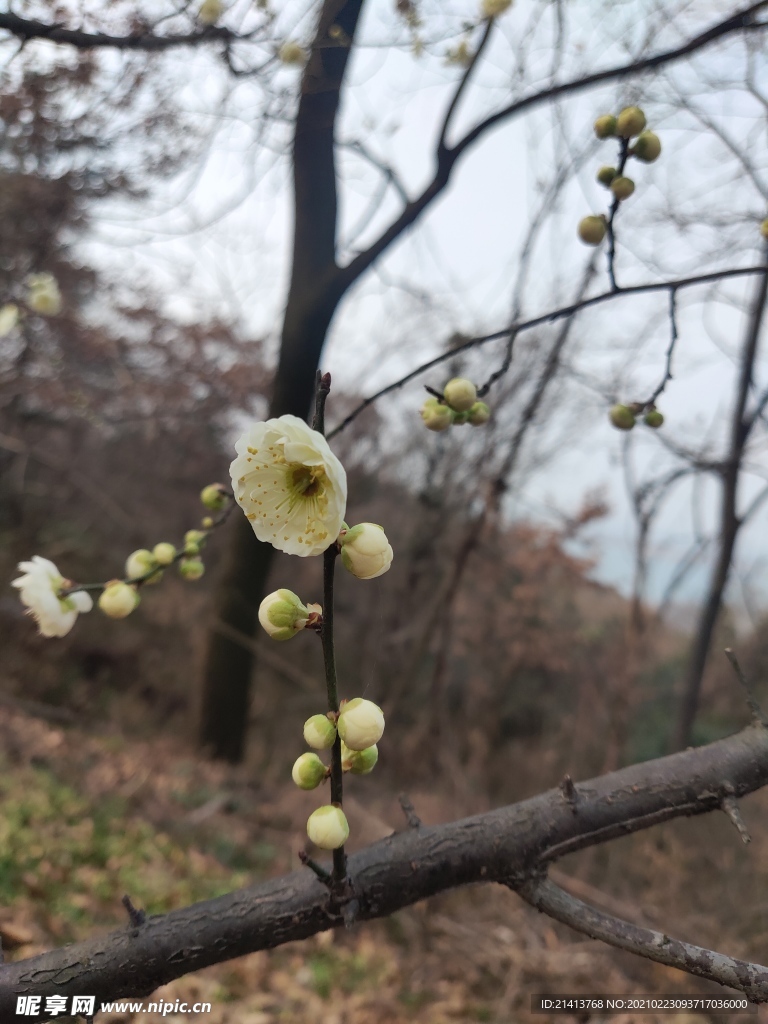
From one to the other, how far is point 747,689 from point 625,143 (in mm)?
932

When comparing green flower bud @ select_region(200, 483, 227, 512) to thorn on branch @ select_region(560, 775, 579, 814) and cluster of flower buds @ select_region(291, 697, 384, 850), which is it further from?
thorn on branch @ select_region(560, 775, 579, 814)

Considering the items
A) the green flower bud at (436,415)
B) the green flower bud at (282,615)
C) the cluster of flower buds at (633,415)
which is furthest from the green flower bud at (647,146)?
the green flower bud at (282,615)

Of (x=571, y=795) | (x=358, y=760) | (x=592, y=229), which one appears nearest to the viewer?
(x=358, y=760)

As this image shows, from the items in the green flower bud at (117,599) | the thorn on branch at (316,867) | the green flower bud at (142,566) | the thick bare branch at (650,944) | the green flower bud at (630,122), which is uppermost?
the green flower bud at (630,122)

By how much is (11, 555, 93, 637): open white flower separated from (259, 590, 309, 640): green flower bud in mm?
695

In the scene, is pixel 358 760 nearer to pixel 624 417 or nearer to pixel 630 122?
pixel 624 417

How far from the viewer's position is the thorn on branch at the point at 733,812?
0.83 m

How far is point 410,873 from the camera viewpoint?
3.12 feet

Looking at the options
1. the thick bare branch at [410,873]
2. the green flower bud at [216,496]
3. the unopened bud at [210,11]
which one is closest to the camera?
the thick bare branch at [410,873]

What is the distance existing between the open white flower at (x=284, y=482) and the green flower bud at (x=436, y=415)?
0.30m

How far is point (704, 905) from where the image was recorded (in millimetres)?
4340

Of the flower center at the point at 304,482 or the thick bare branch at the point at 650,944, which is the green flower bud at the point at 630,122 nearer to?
the flower center at the point at 304,482

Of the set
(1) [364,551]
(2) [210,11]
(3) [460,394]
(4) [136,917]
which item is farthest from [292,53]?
(4) [136,917]

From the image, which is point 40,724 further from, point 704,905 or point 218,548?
point 704,905
